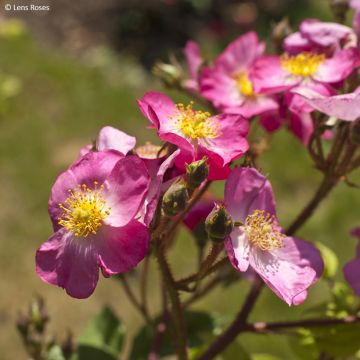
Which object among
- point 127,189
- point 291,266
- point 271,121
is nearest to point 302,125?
point 271,121

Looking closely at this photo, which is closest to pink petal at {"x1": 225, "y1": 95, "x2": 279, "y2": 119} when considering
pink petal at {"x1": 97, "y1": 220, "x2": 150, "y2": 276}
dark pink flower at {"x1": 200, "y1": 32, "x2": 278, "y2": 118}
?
dark pink flower at {"x1": 200, "y1": 32, "x2": 278, "y2": 118}

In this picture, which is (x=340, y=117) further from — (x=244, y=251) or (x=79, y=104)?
(x=79, y=104)

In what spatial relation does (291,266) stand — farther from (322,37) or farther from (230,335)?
(322,37)

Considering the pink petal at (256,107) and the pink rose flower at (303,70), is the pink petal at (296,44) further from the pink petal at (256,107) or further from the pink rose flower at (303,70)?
the pink petal at (256,107)

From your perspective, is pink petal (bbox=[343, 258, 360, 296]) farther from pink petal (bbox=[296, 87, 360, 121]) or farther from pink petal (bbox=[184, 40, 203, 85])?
pink petal (bbox=[184, 40, 203, 85])

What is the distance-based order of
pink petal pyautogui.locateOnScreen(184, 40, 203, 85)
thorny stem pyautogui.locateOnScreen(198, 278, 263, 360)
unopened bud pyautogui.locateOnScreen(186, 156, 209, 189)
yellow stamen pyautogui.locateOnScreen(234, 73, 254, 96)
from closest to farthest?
unopened bud pyautogui.locateOnScreen(186, 156, 209, 189), thorny stem pyautogui.locateOnScreen(198, 278, 263, 360), yellow stamen pyautogui.locateOnScreen(234, 73, 254, 96), pink petal pyautogui.locateOnScreen(184, 40, 203, 85)

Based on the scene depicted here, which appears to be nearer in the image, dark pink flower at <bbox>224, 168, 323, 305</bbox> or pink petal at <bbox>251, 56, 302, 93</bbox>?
dark pink flower at <bbox>224, 168, 323, 305</bbox>

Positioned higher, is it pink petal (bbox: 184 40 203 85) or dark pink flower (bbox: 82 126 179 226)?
pink petal (bbox: 184 40 203 85)
